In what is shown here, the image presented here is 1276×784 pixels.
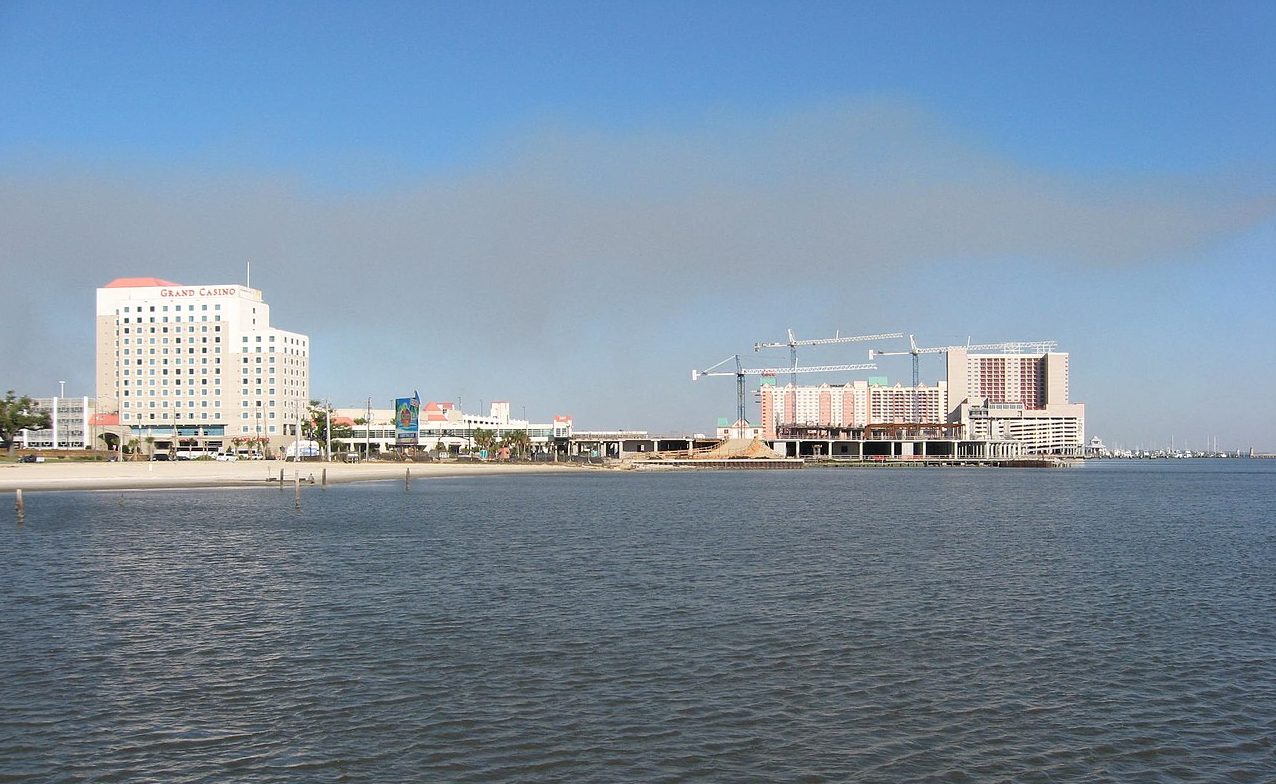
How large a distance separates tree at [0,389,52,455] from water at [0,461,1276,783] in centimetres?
11013

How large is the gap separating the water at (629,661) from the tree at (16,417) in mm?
110126

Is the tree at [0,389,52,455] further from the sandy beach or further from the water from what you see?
the water

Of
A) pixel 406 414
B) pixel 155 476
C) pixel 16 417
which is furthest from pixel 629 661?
pixel 406 414

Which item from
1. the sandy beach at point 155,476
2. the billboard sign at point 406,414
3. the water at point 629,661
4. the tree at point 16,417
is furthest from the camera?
the billboard sign at point 406,414

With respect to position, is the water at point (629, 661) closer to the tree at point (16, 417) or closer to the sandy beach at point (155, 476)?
the sandy beach at point (155, 476)

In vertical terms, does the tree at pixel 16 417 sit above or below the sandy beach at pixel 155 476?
above

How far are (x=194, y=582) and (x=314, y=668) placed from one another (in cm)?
1515

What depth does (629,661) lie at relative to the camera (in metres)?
23.7

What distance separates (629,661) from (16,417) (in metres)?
150

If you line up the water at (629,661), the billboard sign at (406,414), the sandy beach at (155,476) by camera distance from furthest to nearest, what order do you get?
1. the billboard sign at (406,414)
2. the sandy beach at (155,476)
3. the water at (629,661)

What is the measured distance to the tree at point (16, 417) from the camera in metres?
144

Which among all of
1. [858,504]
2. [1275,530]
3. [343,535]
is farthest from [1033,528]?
[343,535]

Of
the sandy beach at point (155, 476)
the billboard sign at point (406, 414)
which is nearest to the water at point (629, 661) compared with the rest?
the sandy beach at point (155, 476)

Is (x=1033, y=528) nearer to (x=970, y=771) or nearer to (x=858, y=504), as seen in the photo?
(x=858, y=504)
